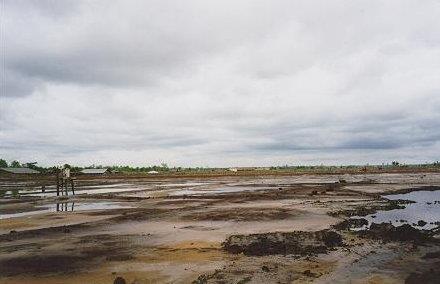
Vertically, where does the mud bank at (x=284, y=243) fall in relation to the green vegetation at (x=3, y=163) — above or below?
below

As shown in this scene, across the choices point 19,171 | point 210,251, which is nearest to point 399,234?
point 210,251

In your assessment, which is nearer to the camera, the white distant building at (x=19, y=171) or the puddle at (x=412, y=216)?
the puddle at (x=412, y=216)

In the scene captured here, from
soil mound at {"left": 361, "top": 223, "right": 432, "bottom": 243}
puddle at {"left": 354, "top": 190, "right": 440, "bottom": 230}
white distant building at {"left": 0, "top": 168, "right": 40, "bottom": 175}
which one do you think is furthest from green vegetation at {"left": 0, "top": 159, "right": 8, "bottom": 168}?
soil mound at {"left": 361, "top": 223, "right": 432, "bottom": 243}

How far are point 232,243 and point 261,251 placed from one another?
1343mm

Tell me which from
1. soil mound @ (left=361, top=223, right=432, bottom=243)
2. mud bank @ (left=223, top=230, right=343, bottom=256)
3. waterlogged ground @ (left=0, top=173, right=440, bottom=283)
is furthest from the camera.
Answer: soil mound @ (left=361, top=223, right=432, bottom=243)

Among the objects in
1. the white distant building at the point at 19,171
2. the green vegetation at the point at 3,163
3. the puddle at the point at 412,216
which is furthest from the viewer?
the green vegetation at the point at 3,163

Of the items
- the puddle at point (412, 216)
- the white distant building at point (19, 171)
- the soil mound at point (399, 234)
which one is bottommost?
the puddle at point (412, 216)

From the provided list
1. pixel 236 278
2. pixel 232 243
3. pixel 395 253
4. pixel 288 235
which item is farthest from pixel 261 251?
pixel 395 253

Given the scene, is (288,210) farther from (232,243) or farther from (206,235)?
(232,243)

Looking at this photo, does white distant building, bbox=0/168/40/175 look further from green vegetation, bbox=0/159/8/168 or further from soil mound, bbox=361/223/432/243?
soil mound, bbox=361/223/432/243

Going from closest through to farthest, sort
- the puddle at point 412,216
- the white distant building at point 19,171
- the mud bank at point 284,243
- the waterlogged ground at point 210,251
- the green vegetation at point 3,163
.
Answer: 1. the waterlogged ground at point 210,251
2. the mud bank at point 284,243
3. the puddle at point 412,216
4. the white distant building at point 19,171
5. the green vegetation at point 3,163

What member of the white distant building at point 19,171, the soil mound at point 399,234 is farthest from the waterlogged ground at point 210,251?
the white distant building at point 19,171

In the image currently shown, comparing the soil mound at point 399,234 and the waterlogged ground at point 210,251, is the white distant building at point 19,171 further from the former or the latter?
the soil mound at point 399,234

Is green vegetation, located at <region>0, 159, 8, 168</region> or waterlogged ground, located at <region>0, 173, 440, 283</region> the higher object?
green vegetation, located at <region>0, 159, 8, 168</region>
